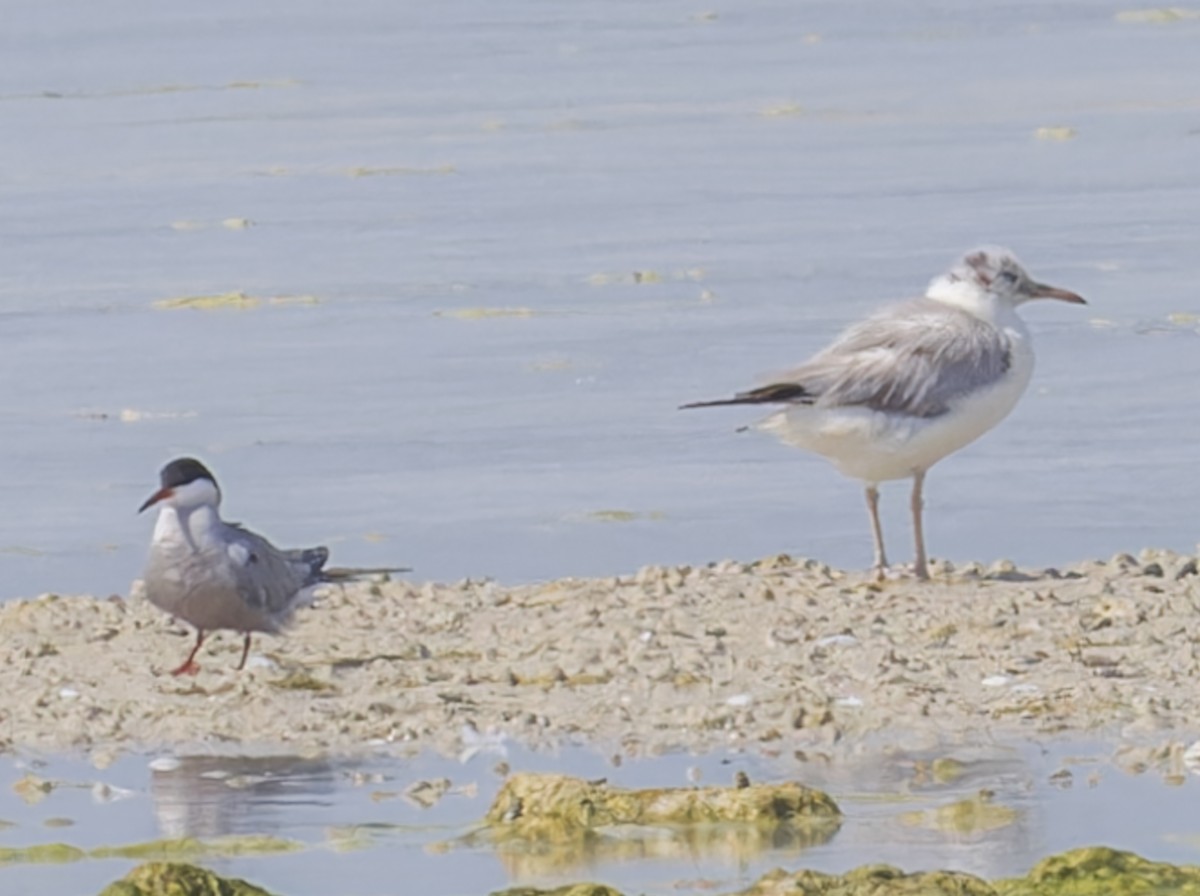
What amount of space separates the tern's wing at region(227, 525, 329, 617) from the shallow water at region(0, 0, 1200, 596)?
0.83 meters

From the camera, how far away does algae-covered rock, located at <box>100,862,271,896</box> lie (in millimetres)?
5359

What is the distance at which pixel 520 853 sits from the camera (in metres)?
6.02

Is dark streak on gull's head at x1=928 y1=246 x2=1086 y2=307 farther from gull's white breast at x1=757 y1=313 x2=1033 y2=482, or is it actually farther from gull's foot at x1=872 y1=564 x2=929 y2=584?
Result: gull's foot at x1=872 y1=564 x2=929 y2=584

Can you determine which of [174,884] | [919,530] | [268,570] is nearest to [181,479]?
[268,570]

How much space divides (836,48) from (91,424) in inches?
432

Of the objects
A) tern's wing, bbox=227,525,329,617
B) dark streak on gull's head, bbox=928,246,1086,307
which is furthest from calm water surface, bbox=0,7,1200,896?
tern's wing, bbox=227,525,329,617

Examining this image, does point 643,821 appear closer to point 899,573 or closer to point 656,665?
point 656,665

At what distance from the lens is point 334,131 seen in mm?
18281

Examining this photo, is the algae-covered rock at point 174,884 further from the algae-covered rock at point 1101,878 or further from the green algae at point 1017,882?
the algae-covered rock at point 1101,878

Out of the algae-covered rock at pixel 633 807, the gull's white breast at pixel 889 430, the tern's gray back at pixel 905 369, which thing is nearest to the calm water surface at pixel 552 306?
the algae-covered rock at pixel 633 807

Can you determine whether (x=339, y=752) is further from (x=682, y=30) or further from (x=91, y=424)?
(x=682, y=30)

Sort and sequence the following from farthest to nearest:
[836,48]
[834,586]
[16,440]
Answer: [836,48]
[16,440]
[834,586]

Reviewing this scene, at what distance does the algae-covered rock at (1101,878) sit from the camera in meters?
5.46

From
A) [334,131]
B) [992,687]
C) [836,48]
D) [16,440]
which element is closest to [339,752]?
[992,687]
